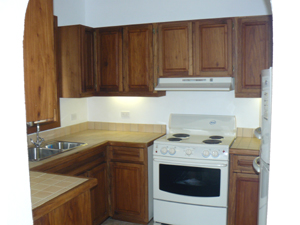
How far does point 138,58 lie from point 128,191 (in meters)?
1.52

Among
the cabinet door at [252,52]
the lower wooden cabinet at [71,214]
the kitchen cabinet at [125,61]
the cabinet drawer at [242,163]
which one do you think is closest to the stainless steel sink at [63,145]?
→ the kitchen cabinet at [125,61]

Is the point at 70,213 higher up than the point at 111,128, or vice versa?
the point at 111,128

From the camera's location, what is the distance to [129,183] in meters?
3.63

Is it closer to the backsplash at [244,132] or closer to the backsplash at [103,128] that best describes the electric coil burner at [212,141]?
the backsplash at [244,132]

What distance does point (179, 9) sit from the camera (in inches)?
151

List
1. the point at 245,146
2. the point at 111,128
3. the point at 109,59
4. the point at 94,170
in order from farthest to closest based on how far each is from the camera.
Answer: the point at 111,128, the point at 109,59, the point at 94,170, the point at 245,146

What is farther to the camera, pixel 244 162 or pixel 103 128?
pixel 103 128

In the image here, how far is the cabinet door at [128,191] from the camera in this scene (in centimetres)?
358

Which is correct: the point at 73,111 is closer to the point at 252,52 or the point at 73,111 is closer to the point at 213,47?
the point at 213,47

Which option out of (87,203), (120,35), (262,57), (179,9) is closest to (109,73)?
(120,35)

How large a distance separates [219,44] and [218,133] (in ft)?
3.39
